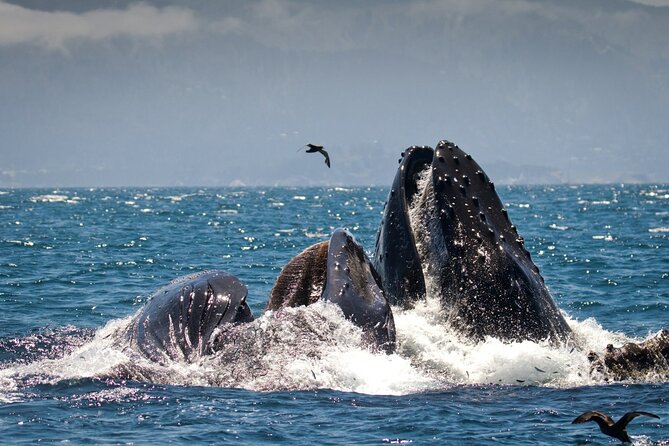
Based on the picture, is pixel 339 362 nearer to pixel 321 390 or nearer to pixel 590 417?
pixel 321 390

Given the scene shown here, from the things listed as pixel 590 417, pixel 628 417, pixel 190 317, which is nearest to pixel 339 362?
pixel 190 317

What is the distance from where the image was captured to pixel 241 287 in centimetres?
977

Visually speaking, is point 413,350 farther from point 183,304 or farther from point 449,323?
point 183,304

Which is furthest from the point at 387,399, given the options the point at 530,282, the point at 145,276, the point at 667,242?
the point at 667,242

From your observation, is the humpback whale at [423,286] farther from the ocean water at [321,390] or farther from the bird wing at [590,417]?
the bird wing at [590,417]

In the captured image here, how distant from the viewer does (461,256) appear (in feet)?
31.6

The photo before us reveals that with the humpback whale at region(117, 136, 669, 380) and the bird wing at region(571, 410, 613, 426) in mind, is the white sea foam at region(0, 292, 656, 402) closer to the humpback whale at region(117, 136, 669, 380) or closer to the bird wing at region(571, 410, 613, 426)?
the humpback whale at region(117, 136, 669, 380)

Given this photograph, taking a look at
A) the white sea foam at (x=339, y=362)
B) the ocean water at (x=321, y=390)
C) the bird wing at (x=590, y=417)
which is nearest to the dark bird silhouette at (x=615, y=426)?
the bird wing at (x=590, y=417)

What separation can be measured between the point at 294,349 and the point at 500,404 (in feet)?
6.00

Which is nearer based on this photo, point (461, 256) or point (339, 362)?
point (339, 362)

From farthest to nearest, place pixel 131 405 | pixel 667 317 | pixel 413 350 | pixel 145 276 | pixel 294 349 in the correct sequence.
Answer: pixel 145 276, pixel 667 317, pixel 413 350, pixel 294 349, pixel 131 405

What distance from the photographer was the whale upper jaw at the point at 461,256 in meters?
9.48

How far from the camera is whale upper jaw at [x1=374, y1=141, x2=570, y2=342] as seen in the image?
31.1 ft

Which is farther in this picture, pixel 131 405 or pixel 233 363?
pixel 233 363
